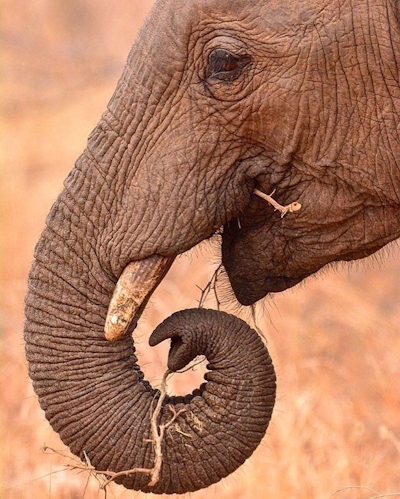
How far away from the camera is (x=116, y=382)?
3609 mm

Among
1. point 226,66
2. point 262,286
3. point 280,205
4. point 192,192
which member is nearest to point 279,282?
point 262,286

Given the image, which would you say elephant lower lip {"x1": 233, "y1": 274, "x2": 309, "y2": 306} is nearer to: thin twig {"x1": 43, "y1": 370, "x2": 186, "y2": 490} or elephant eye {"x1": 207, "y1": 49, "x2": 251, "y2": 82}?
thin twig {"x1": 43, "y1": 370, "x2": 186, "y2": 490}

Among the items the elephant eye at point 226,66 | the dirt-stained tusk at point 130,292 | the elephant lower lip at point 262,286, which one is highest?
the elephant eye at point 226,66

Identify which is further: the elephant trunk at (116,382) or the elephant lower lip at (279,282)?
the elephant lower lip at (279,282)

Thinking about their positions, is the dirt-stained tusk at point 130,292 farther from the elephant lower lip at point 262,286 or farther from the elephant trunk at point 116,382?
the elephant lower lip at point 262,286

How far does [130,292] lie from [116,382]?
28 centimetres

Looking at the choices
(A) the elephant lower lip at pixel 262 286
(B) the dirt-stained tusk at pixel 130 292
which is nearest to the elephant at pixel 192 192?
(B) the dirt-stained tusk at pixel 130 292

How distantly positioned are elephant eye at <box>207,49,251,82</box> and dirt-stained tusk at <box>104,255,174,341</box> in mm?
543

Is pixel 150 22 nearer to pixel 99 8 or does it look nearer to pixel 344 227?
pixel 344 227

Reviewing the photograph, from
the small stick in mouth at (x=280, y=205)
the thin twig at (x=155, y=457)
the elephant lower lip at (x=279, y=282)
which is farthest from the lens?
the elephant lower lip at (x=279, y=282)

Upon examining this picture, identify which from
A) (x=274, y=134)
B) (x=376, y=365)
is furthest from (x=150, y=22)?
(x=376, y=365)

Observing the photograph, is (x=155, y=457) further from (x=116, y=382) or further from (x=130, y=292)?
(x=130, y=292)

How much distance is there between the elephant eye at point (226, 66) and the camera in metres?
3.50

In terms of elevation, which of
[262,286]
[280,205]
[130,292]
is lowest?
[130,292]
